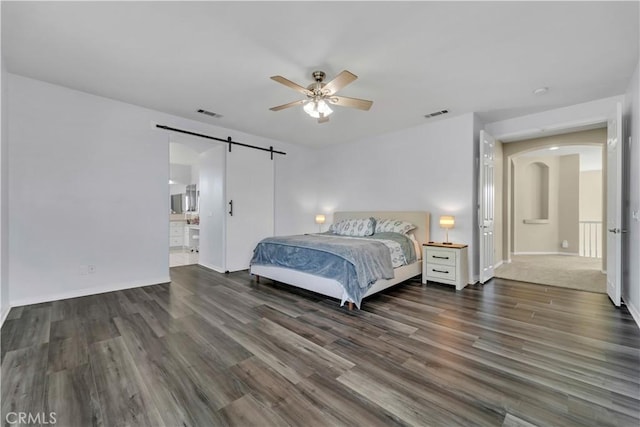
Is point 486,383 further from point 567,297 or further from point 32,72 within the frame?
point 32,72

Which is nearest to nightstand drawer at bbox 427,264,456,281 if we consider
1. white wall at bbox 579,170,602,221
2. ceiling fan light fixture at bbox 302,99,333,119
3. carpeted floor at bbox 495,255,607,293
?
carpeted floor at bbox 495,255,607,293

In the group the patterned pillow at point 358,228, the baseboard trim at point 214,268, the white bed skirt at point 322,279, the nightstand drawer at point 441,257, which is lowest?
the baseboard trim at point 214,268

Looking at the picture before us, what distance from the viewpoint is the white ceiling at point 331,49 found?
6.53ft

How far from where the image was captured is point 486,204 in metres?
4.21

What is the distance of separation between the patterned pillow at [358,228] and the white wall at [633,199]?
300cm

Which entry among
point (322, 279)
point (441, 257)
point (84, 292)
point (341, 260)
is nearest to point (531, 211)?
point (441, 257)

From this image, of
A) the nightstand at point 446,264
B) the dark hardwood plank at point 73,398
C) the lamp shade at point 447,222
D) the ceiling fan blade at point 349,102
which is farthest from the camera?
the lamp shade at point 447,222

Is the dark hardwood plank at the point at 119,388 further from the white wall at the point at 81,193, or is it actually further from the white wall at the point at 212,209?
the white wall at the point at 212,209

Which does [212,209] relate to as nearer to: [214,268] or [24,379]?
[214,268]

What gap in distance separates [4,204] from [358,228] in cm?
443

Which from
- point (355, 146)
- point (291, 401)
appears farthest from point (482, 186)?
point (291, 401)

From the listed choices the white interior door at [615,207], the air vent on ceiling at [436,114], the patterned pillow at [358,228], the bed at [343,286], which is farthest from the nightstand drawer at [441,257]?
the air vent on ceiling at [436,114]

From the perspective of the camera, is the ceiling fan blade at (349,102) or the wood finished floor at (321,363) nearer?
the wood finished floor at (321,363)

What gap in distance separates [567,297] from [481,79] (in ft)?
9.68
